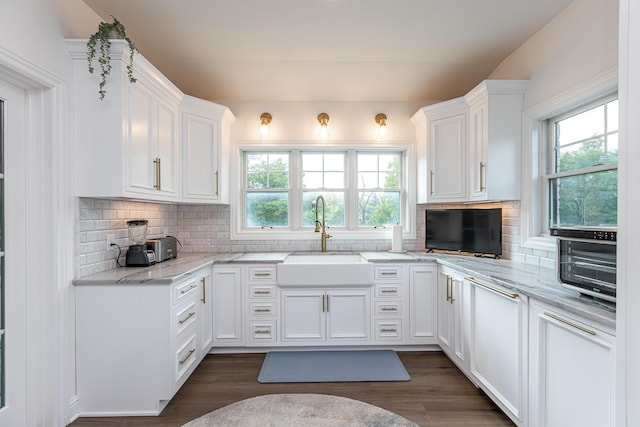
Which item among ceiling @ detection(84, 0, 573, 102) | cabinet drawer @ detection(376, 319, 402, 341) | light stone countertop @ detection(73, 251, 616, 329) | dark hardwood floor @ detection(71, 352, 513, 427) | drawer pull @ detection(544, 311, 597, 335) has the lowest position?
dark hardwood floor @ detection(71, 352, 513, 427)

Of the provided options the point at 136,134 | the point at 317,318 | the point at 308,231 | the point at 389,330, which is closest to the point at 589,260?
the point at 389,330

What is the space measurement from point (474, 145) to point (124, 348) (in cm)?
309

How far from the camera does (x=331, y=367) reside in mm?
2562

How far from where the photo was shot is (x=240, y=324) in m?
2.84

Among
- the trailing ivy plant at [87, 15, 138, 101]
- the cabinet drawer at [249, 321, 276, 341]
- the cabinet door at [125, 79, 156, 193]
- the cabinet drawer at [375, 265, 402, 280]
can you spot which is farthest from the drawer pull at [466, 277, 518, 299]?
the trailing ivy plant at [87, 15, 138, 101]

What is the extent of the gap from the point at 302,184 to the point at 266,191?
41 cm

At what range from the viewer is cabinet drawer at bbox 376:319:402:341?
286cm

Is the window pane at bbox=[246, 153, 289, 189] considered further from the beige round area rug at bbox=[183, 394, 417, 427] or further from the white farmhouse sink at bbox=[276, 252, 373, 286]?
the beige round area rug at bbox=[183, 394, 417, 427]

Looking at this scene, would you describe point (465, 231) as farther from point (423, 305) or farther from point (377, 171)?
point (377, 171)

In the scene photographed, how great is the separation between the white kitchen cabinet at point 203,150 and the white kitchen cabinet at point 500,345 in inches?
94.1

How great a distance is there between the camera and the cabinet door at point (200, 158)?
113 inches

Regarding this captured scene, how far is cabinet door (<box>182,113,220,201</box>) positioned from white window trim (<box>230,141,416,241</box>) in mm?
371

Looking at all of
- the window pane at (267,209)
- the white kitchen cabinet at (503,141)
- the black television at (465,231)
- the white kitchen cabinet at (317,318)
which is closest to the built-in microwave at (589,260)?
the white kitchen cabinet at (503,141)

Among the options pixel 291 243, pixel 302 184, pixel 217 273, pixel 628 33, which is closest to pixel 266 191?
pixel 302 184
